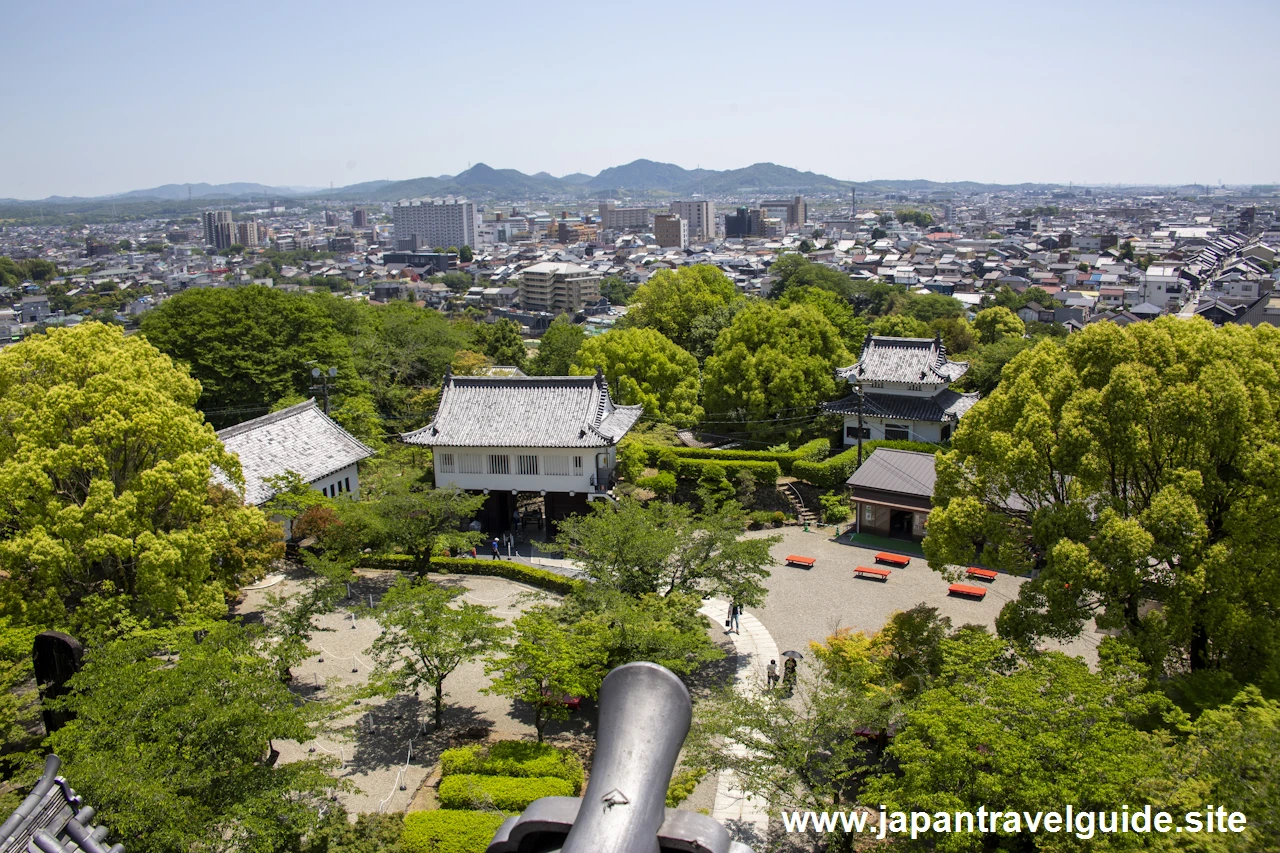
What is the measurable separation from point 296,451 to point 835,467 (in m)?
19.0

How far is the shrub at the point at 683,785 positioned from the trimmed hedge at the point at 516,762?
1.72 metres

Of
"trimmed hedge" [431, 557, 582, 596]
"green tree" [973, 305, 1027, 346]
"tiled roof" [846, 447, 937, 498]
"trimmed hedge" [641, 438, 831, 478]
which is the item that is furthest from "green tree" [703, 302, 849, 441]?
"green tree" [973, 305, 1027, 346]

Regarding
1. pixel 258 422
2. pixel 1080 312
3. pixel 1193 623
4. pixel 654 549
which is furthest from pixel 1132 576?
pixel 1080 312

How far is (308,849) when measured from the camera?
13.4m

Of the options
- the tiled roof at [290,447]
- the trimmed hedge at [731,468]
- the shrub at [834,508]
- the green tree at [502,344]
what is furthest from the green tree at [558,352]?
the shrub at [834,508]

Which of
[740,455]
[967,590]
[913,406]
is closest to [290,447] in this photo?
[740,455]

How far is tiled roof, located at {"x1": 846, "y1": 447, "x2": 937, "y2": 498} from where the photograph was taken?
28375mm

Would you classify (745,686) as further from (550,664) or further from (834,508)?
(834,508)

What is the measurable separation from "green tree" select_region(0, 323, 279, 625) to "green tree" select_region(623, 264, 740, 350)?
115 ft

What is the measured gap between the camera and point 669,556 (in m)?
20.7

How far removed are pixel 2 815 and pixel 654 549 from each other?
489 inches

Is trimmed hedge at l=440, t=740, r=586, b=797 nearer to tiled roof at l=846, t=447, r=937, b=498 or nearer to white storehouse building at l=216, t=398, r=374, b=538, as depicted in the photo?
white storehouse building at l=216, t=398, r=374, b=538

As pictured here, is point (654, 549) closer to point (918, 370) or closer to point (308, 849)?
point (308, 849)

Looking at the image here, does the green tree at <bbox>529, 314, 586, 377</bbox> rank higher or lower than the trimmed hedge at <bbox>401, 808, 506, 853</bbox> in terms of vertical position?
higher
